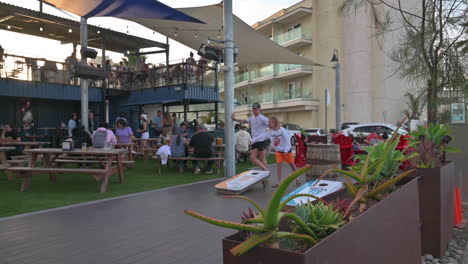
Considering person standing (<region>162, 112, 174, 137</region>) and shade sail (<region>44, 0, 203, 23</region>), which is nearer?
shade sail (<region>44, 0, 203, 23</region>)

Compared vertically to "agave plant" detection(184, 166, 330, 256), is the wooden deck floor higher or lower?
lower

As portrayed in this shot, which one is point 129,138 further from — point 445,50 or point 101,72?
point 445,50

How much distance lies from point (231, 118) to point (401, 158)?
6.90m

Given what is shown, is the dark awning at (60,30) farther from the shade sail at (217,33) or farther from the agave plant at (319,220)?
the agave plant at (319,220)

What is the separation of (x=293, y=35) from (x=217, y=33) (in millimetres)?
23973

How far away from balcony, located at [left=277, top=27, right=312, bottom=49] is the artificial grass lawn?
27116mm

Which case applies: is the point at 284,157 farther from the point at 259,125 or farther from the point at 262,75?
the point at 262,75

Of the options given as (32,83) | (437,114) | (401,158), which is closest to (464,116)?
(437,114)

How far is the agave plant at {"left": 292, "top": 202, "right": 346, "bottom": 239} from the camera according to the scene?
166 centimetres

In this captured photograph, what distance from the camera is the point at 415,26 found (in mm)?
6199

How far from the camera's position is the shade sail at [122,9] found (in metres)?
9.86

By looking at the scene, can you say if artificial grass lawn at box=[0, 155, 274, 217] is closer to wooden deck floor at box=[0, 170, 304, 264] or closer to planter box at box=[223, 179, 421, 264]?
wooden deck floor at box=[0, 170, 304, 264]

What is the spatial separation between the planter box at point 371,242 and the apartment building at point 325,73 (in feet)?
85.4

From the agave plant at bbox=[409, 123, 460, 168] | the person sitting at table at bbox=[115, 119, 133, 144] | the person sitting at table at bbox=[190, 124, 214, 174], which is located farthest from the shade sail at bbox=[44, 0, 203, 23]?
the agave plant at bbox=[409, 123, 460, 168]
